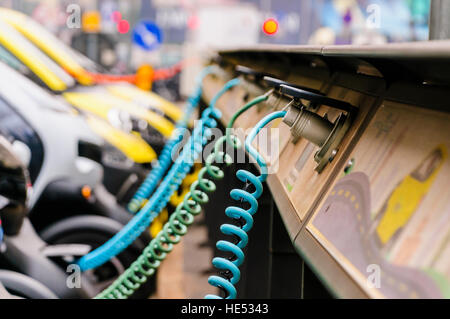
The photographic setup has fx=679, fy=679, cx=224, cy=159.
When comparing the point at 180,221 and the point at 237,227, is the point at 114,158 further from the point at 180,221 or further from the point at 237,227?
the point at 237,227

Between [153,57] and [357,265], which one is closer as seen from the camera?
[357,265]

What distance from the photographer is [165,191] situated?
312cm

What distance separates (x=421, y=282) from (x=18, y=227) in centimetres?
262

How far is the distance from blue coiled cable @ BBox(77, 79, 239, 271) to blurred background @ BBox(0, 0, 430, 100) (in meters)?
8.09

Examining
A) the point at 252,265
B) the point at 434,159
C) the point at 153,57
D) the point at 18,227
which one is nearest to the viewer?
the point at 434,159

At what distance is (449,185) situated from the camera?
2.81 feet

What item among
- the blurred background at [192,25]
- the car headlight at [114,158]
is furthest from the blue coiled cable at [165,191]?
the blurred background at [192,25]

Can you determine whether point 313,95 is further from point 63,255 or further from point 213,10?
point 213,10

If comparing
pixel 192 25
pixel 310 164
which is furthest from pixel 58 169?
pixel 192 25

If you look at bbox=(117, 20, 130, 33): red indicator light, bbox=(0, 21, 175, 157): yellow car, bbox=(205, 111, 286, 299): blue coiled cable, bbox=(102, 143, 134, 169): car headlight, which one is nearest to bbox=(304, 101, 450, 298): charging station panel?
bbox=(205, 111, 286, 299): blue coiled cable

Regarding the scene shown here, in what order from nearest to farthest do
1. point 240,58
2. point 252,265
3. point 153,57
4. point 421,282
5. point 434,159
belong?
point 421,282, point 434,159, point 252,265, point 240,58, point 153,57

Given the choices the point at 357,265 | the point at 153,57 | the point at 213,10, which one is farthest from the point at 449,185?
the point at 153,57

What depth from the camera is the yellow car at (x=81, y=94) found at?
445 centimetres

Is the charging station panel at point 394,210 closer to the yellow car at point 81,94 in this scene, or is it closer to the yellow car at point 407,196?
the yellow car at point 407,196
